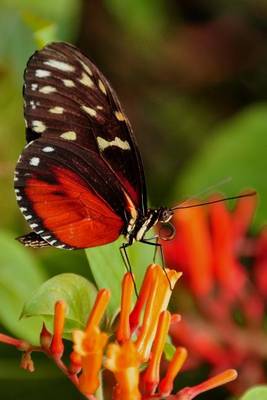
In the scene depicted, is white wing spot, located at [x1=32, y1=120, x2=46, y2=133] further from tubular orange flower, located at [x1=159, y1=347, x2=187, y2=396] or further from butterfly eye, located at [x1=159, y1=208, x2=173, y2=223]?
tubular orange flower, located at [x1=159, y1=347, x2=187, y2=396]

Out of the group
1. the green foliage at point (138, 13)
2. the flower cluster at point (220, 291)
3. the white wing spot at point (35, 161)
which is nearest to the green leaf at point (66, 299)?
the white wing spot at point (35, 161)

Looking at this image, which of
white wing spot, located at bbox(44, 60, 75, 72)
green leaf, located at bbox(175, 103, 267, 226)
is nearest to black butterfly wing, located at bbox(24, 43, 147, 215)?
white wing spot, located at bbox(44, 60, 75, 72)

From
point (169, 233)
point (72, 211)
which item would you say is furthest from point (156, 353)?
point (169, 233)

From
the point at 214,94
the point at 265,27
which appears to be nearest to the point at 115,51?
the point at 214,94

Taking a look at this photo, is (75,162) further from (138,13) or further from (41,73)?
(138,13)

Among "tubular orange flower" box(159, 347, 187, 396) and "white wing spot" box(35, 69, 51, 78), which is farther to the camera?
"white wing spot" box(35, 69, 51, 78)

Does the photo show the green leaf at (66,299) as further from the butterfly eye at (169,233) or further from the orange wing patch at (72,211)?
the butterfly eye at (169,233)
